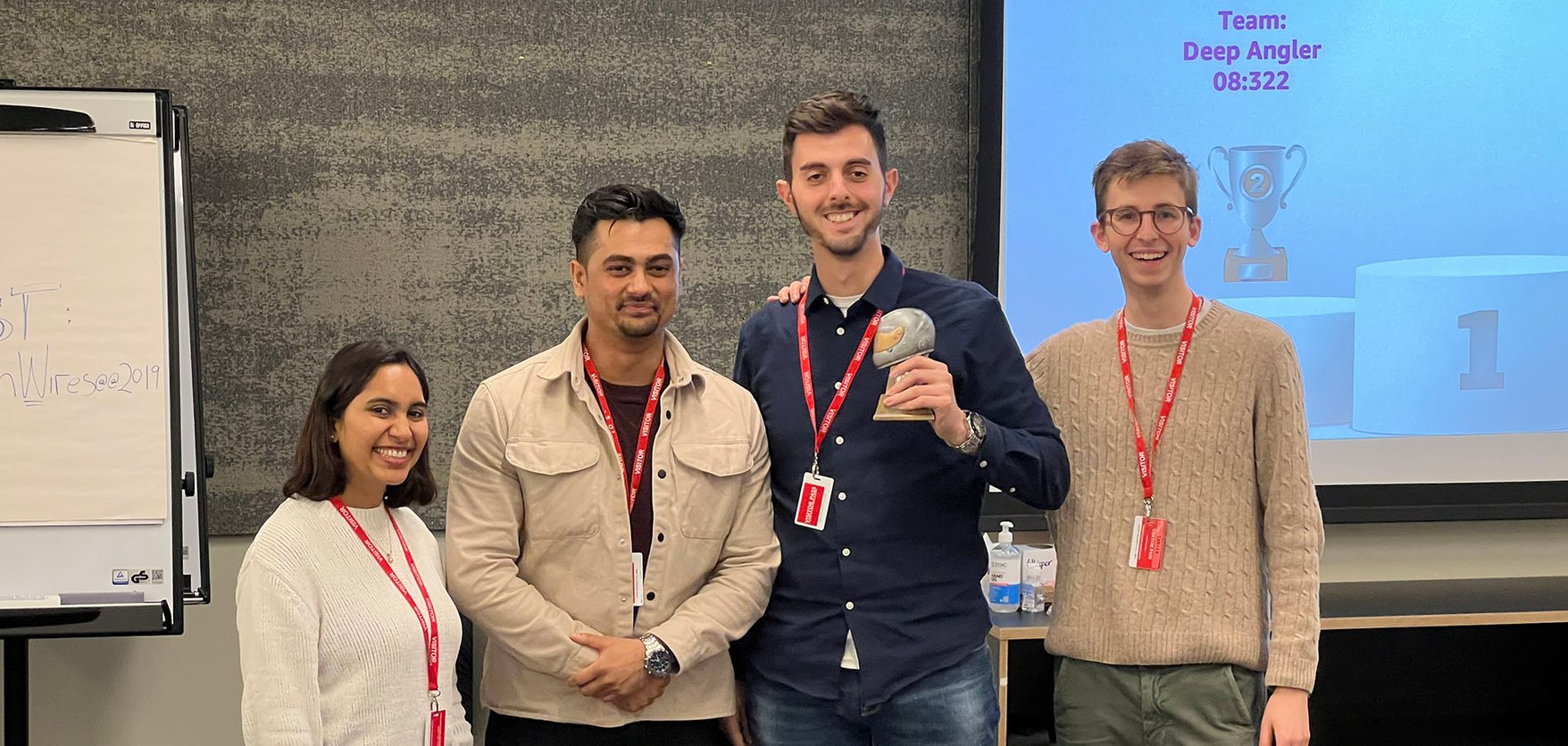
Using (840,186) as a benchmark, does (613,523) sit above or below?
below

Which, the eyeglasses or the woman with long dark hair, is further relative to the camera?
the eyeglasses

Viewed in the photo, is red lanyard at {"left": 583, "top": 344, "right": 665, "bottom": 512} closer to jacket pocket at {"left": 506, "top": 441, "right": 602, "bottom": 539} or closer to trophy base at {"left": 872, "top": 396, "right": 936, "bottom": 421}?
jacket pocket at {"left": 506, "top": 441, "right": 602, "bottom": 539}

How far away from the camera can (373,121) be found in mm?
3123

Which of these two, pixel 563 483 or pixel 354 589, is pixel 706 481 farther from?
pixel 354 589

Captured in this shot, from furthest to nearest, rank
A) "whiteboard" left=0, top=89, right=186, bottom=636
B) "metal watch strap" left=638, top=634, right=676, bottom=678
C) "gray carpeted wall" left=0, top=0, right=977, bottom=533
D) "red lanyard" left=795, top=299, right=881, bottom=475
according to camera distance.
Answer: "gray carpeted wall" left=0, top=0, right=977, bottom=533 < "whiteboard" left=0, top=89, right=186, bottom=636 < "red lanyard" left=795, top=299, right=881, bottom=475 < "metal watch strap" left=638, top=634, right=676, bottom=678

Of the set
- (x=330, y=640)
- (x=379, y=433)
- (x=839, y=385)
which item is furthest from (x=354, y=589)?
(x=839, y=385)

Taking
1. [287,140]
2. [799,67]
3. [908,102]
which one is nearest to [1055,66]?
[908,102]

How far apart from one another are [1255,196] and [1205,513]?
159 centimetres

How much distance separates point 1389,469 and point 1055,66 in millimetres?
1430

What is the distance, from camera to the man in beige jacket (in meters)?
1.94

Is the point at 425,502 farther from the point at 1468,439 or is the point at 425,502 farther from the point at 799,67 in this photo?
the point at 1468,439

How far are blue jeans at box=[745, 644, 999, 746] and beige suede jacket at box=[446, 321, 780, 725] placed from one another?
3.7 inches

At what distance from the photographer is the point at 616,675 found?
6.25ft

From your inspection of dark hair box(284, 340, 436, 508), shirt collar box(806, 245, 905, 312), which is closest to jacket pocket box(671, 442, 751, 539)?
shirt collar box(806, 245, 905, 312)
